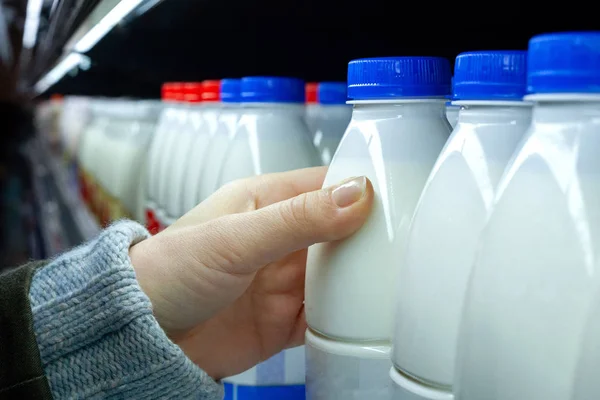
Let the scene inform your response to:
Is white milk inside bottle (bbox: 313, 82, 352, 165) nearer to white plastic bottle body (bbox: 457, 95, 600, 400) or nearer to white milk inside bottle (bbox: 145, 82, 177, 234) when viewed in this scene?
white milk inside bottle (bbox: 145, 82, 177, 234)

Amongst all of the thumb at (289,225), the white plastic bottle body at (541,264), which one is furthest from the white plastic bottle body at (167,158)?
the white plastic bottle body at (541,264)

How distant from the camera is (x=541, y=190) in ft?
1.60

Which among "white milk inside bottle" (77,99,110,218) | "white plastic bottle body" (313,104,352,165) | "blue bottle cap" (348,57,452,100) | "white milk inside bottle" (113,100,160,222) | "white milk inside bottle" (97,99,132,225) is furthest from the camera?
"white milk inside bottle" (77,99,110,218)

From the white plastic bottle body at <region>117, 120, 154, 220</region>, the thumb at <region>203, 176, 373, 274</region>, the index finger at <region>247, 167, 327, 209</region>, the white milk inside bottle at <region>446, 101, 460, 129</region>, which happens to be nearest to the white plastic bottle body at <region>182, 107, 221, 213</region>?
the index finger at <region>247, 167, 327, 209</region>

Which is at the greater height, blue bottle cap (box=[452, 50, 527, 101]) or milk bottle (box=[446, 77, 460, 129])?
blue bottle cap (box=[452, 50, 527, 101])

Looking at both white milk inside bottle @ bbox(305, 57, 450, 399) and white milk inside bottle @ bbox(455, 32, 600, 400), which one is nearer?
white milk inside bottle @ bbox(455, 32, 600, 400)

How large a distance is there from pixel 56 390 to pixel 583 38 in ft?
2.36

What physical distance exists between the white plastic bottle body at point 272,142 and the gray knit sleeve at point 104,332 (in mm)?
230

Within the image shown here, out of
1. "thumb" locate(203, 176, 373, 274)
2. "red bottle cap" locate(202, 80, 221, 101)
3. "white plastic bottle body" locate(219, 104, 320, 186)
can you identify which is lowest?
"thumb" locate(203, 176, 373, 274)

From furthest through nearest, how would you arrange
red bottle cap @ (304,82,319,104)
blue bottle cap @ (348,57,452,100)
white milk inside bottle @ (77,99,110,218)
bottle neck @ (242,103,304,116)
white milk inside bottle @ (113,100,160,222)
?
white milk inside bottle @ (77,99,110,218) → white milk inside bottle @ (113,100,160,222) → red bottle cap @ (304,82,319,104) → bottle neck @ (242,103,304,116) → blue bottle cap @ (348,57,452,100)

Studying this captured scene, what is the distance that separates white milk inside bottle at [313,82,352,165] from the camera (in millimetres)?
1219

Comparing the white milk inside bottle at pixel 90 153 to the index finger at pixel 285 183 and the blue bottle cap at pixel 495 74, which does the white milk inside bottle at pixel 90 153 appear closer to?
the index finger at pixel 285 183

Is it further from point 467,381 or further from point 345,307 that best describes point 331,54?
point 467,381

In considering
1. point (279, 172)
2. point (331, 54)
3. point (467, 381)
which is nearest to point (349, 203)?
point (467, 381)
